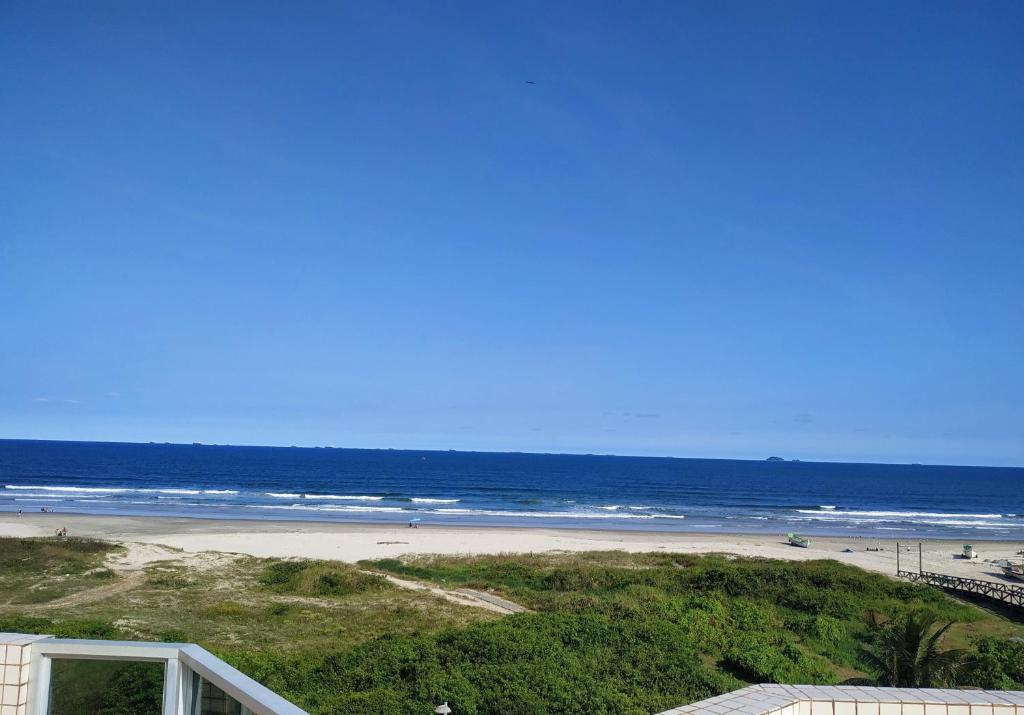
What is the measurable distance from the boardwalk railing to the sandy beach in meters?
3.68

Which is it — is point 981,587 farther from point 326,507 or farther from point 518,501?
point 518,501

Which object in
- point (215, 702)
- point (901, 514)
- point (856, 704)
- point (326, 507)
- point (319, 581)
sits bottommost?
point (901, 514)

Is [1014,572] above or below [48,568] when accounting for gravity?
below

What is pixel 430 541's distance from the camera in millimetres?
40219

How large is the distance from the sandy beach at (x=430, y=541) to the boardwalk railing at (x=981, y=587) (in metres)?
3.68

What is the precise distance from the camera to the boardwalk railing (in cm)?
2436

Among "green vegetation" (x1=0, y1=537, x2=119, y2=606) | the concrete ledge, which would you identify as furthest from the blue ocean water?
the concrete ledge

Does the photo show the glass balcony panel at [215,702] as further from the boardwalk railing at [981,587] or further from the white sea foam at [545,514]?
the white sea foam at [545,514]

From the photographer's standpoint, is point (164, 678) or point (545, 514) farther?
point (545, 514)

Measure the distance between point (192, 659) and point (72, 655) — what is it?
3.18 feet

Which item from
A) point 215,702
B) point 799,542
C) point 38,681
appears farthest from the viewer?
point 799,542

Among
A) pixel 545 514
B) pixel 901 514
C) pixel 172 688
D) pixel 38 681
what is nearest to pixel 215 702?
pixel 172 688

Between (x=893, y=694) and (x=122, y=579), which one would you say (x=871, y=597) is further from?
(x=122, y=579)

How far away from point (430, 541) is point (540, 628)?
90.0 ft
